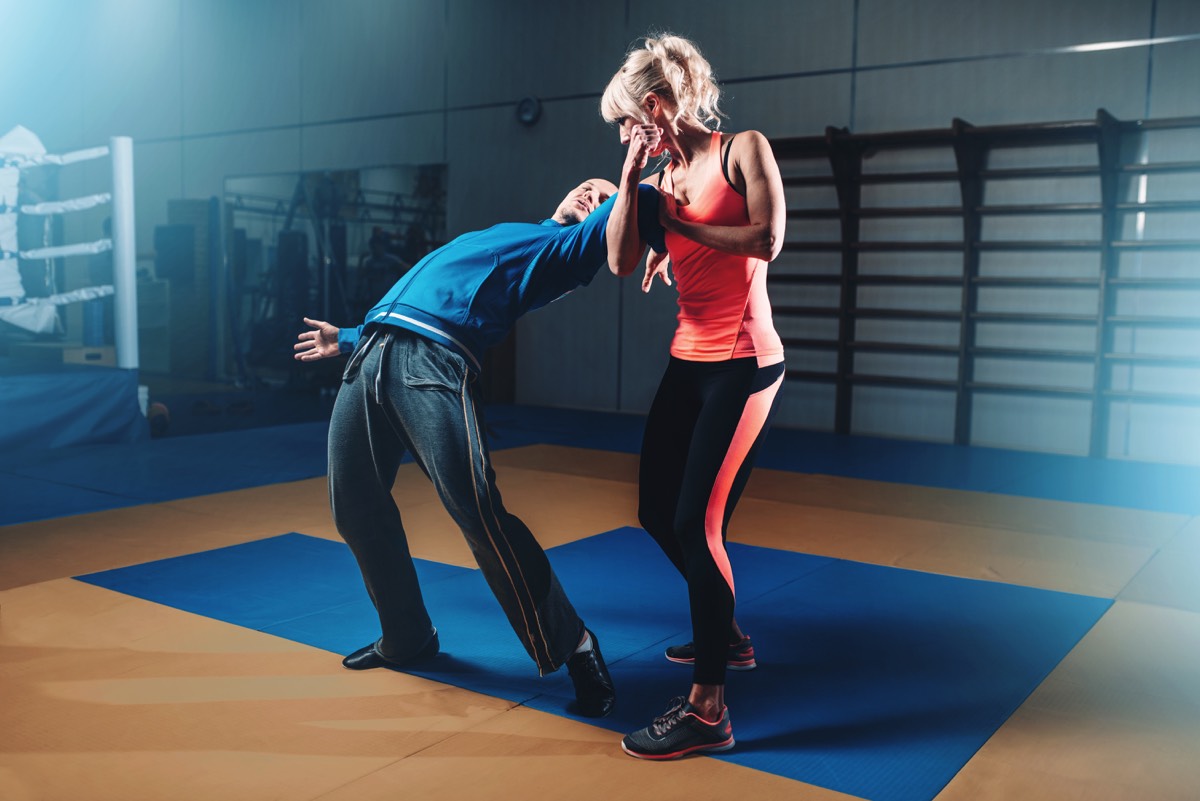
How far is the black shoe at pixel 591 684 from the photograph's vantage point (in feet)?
7.37

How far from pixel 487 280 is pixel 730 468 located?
676 millimetres

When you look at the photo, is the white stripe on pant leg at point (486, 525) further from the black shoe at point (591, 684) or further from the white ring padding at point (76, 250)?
the white ring padding at point (76, 250)

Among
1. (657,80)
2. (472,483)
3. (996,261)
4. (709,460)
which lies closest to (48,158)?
(472,483)

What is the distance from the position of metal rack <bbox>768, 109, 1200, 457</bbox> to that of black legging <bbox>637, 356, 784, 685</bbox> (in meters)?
4.59

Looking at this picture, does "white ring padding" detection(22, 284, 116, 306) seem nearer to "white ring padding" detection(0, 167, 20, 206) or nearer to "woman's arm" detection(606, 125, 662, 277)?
"white ring padding" detection(0, 167, 20, 206)

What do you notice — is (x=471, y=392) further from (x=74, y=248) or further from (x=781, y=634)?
(x=74, y=248)

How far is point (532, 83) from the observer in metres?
8.26

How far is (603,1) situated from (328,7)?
2977mm

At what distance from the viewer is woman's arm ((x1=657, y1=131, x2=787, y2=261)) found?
200 centimetres

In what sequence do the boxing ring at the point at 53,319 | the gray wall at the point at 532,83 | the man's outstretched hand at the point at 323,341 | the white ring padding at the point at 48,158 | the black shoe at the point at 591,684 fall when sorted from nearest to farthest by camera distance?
1. the black shoe at the point at 591,684
2. the man's outstretched hand at the point at 323,341
3. the boxing ring at the point at 53,319
4. the white ring padding at the point at 48,158
5. the gray wall at the point at 532,83

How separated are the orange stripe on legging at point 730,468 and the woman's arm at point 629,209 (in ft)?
1.30

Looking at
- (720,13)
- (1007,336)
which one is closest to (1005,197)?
(1007,336)

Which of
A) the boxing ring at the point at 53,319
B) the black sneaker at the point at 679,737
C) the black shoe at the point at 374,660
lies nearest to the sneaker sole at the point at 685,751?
the black sneaker at the point at 679,737

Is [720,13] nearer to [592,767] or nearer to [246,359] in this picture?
[246,359]
